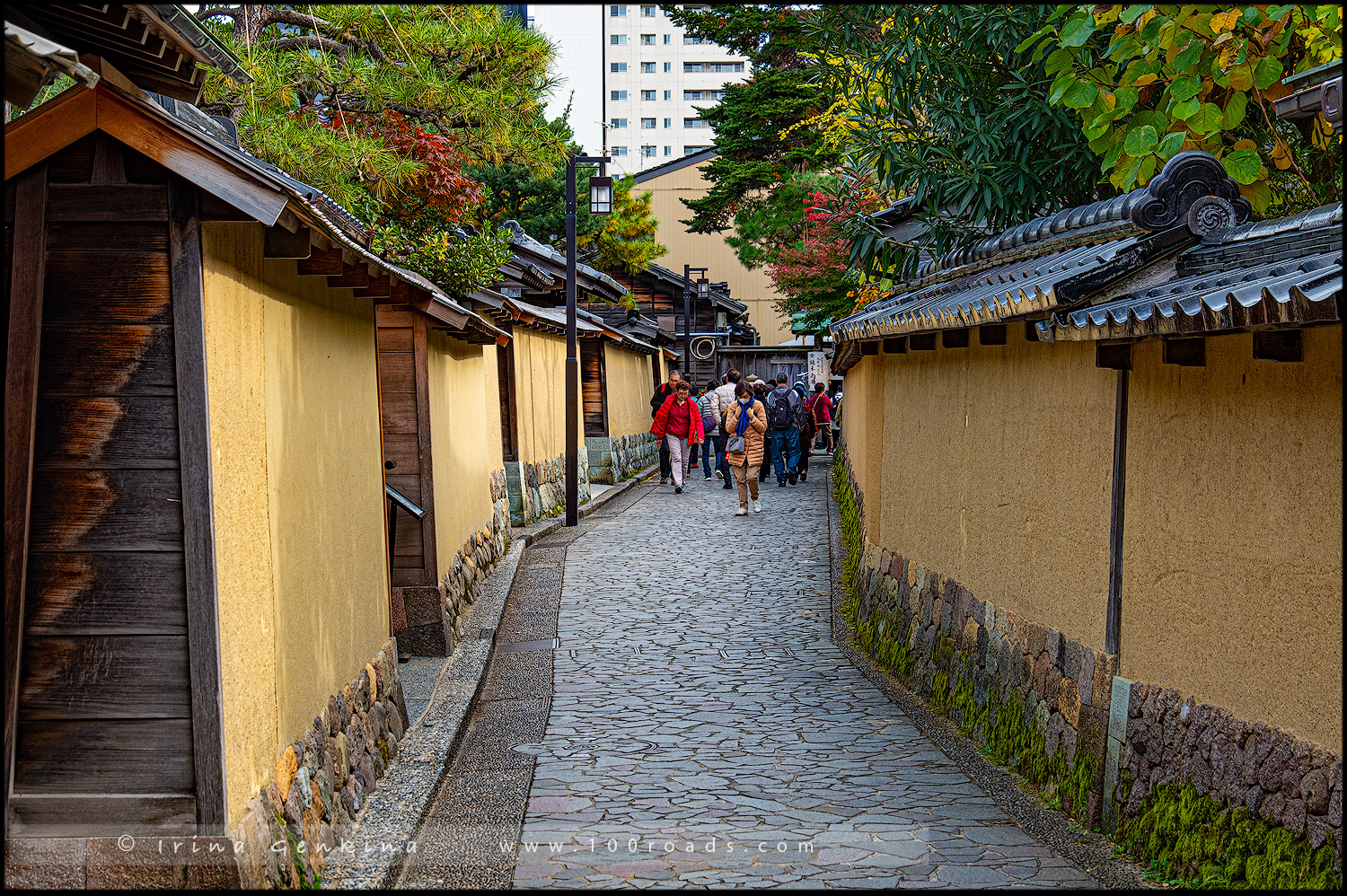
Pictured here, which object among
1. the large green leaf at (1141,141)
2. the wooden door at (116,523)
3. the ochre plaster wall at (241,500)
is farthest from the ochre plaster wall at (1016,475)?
the wooden door at (116,523)

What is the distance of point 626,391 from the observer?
29.6 meters

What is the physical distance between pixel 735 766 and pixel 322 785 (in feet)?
8.98

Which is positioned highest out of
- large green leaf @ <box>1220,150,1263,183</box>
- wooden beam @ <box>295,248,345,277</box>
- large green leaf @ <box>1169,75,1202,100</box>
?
large green leaf @ <box>1169,75,1202,100</box>

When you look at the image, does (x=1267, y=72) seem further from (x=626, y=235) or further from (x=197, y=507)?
(x=626, y=235)

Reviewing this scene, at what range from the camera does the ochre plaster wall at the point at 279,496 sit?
441cm

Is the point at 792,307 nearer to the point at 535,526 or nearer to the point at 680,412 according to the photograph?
the point at 680,412

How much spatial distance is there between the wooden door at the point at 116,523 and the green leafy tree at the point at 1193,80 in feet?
17.9

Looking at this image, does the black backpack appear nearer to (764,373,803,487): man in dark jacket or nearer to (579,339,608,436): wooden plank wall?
(764,373,803,487): man in dark jacket

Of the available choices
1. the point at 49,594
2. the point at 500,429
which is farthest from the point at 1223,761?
the point at 500,429

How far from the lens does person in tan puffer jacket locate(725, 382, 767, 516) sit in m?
19.1

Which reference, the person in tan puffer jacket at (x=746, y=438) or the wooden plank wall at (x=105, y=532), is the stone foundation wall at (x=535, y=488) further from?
the wooden plank wall at (x=105, y=532)

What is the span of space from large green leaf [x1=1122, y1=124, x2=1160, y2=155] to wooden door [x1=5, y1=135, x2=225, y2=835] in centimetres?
575

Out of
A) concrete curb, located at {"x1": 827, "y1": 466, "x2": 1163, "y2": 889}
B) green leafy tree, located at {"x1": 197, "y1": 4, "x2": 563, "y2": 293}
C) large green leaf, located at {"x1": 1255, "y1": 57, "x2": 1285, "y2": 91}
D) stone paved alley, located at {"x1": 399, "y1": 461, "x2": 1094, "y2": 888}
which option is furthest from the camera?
green leafy tree, located at {"x1": 197, "y1": 4, "x2": 563, "y2": 293}

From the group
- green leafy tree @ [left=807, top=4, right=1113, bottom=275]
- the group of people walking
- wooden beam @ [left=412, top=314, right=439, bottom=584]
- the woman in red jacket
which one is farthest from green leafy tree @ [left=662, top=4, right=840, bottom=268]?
wooden beam @ [left=412, top=314, right=439, bottom=584]
